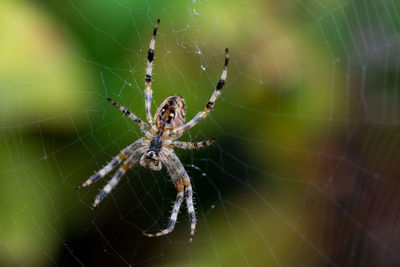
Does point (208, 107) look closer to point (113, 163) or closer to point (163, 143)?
point (163, 143)

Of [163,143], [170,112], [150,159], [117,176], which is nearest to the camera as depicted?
[117,176]

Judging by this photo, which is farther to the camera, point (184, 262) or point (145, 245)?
point (184, 262)

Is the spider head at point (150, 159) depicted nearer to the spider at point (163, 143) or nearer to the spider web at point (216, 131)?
the spider at point (163, 143)

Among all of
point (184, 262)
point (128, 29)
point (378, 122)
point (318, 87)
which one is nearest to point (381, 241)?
point (378, 122)

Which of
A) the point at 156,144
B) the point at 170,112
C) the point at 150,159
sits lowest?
the point at 150,159

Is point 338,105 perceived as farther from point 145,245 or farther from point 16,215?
point 16,215

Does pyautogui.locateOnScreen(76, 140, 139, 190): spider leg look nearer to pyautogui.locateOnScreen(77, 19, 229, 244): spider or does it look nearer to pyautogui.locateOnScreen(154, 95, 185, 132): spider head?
pyautogui.locateOnScreen(77, 19, 229, 244): spider

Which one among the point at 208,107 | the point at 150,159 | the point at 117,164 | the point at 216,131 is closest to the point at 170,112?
the point at 208,107

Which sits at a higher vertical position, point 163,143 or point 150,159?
point 163,143
